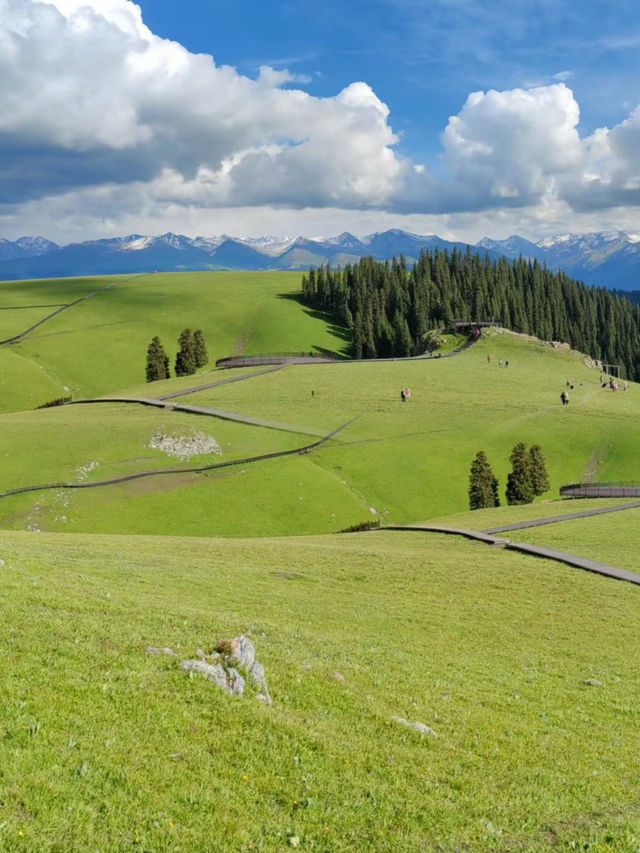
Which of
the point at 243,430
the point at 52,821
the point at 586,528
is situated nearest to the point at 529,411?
the point at 243,430

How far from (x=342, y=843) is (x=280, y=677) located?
6.24 meters

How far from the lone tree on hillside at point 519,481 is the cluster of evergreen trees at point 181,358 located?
84.5m

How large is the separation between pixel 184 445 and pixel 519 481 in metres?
47.0

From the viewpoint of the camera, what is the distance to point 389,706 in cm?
1697

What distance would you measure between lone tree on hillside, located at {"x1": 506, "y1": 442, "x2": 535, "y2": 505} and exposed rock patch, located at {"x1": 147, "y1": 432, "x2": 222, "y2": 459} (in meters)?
41.1

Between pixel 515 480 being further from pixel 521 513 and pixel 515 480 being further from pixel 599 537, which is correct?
pixel 599 537

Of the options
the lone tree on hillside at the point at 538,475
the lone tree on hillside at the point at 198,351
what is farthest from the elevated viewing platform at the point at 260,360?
the lone tree on hillside at the point at 538,475

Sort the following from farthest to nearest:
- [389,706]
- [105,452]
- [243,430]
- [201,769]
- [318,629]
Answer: [243,430] → [105,452] → [318,629] → [389,706] → [201,769]

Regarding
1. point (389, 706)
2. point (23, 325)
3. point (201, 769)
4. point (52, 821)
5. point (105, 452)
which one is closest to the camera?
point (52, 821)

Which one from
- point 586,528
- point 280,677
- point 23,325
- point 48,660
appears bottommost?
point 586,528

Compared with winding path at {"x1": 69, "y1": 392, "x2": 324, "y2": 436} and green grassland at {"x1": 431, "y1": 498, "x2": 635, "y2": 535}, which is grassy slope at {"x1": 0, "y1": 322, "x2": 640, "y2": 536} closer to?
winding path at {"x1": 69, "y1": 392, "x2": 324, "y2": 436}

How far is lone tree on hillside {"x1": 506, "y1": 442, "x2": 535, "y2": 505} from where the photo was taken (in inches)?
3386

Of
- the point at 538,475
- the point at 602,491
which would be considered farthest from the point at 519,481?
the point at 602,491

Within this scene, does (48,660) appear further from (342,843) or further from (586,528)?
(586,528)
